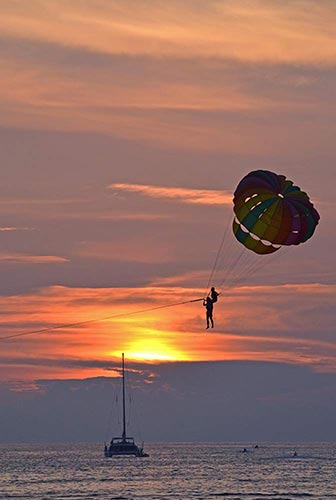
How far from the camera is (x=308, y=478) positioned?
490 ft

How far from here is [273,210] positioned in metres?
62.1

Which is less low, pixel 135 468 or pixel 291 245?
pixel 135 468

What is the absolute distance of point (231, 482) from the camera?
13675 centimetres

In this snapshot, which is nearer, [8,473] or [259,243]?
[259,243]

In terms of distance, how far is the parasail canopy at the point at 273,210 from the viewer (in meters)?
61.8

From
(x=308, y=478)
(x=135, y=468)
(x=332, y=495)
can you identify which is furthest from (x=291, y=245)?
(x=135, y=468)

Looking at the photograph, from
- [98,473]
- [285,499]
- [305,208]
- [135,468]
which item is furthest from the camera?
[135,468]

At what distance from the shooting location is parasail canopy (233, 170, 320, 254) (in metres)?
61.8

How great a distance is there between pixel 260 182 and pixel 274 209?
5.46 feet

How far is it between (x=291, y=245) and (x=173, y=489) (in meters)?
66.5

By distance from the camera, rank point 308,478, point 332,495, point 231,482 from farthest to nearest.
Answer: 1. point 308,478
2. point 231,482
3. point 332,495

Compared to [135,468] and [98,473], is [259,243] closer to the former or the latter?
[98,473]

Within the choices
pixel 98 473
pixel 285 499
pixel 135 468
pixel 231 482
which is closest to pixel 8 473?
pixel 98 473

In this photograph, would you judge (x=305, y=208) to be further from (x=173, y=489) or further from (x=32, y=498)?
(x=173, y=489)
